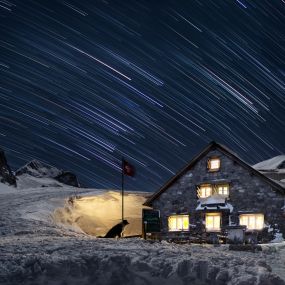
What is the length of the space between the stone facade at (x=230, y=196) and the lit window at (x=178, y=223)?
0.34m

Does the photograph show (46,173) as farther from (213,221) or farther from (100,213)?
(213,221)

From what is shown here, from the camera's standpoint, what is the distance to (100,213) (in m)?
41.6

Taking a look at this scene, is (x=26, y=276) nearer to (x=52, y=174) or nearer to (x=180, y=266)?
(x=180, y=266)

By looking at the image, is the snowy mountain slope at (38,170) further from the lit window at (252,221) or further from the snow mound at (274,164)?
the lit window at (252,221)

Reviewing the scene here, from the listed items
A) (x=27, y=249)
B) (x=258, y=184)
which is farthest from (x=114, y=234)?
(x=27, y=249)

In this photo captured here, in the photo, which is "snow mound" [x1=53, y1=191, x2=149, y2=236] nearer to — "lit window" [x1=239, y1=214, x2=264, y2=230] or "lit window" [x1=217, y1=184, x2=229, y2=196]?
"lit window" [x1=217, y1=184, x2=229, y2=196]

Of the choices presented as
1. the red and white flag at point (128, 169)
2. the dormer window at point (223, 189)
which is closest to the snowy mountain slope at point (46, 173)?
the red and white flag at point (128, 169)

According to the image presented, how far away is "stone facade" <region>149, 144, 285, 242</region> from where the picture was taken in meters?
28.9

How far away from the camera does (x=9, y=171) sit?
242 feet

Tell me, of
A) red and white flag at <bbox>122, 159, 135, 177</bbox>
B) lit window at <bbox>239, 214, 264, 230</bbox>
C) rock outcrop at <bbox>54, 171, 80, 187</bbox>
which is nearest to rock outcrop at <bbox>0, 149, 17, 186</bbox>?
rock outcrop at <bbox>54, 171, 80, 187</bbox>

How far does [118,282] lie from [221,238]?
524 inches

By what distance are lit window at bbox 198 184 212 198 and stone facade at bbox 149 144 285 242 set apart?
329mm

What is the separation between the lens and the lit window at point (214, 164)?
31969 millimetres

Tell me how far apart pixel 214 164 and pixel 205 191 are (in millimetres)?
2168
